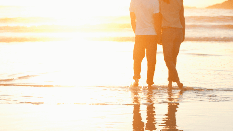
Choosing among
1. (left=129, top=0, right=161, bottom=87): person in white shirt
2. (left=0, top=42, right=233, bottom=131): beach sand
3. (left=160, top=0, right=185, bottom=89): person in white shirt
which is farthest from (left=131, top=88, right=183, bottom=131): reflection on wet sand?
(left=129, top=0, right=161, bottom=87): person in white shirt

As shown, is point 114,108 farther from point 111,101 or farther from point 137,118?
point 137,118

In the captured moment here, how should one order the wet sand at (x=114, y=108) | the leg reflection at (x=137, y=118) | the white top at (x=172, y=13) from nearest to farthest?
1. the leg reflection at (x=137, y=118)
2. the wet sand at (x=114, y=108)
3. the white top at (x=172, y=13)

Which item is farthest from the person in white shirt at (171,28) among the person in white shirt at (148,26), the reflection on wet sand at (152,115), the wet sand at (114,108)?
the reflection on wet sand at (152,115)

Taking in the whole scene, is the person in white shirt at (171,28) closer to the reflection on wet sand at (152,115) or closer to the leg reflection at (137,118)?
the reflection on wet sand at (152,115)

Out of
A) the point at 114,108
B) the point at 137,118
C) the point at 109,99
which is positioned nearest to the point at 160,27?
the point at 109,99

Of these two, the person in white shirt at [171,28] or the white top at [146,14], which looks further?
the white top at [146,14]

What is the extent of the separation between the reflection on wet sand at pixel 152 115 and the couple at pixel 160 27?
28.7 inches

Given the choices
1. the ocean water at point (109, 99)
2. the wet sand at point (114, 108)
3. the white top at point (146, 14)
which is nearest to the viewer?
the wet sand at point (114, 108)

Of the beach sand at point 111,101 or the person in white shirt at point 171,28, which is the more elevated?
the person in white shirt at point 171,28

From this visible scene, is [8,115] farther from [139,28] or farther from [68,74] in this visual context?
[68,74]

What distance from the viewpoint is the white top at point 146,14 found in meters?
7.43

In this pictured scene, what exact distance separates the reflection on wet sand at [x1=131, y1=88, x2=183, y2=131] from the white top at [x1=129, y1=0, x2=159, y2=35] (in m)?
1.23

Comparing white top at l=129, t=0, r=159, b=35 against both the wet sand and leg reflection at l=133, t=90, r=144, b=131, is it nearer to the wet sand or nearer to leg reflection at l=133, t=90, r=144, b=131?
the wet sand

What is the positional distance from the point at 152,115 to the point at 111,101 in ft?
3.79
